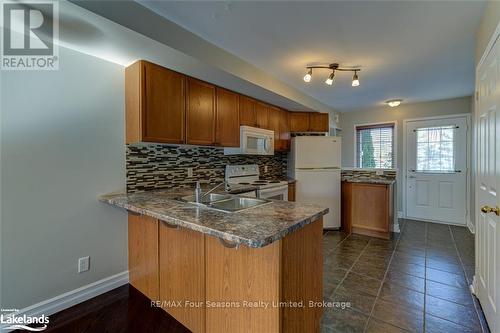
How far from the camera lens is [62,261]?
194 centimetres

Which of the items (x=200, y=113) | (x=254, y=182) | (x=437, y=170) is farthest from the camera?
(x=437, y=170)

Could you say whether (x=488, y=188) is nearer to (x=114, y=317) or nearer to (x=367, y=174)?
(x=367, y=174)

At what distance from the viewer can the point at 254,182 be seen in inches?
138

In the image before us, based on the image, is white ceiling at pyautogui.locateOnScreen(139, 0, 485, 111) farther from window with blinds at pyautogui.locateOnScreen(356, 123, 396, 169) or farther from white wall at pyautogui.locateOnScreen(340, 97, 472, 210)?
window with blinds at pyautogui.locateOnScreen(356, 123, 396, 169)

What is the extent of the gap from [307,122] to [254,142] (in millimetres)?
1497

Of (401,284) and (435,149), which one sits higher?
(435,149)

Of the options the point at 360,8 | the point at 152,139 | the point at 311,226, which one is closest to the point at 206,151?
the point at 152,139

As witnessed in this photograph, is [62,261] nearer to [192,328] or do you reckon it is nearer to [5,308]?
[5,308]

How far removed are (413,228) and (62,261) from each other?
4.95 meters

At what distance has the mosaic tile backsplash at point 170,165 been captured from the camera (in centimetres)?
241

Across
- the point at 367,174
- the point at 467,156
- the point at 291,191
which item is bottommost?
the point at 291,191

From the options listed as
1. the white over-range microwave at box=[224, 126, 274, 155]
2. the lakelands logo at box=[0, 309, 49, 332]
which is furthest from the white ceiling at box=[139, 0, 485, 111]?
the lakelands logo at box=[0, 309, 49, 332]

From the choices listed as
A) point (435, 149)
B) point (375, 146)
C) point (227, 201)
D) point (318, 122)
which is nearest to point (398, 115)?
point (375, 146)

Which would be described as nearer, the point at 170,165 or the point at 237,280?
the point at 237,280
